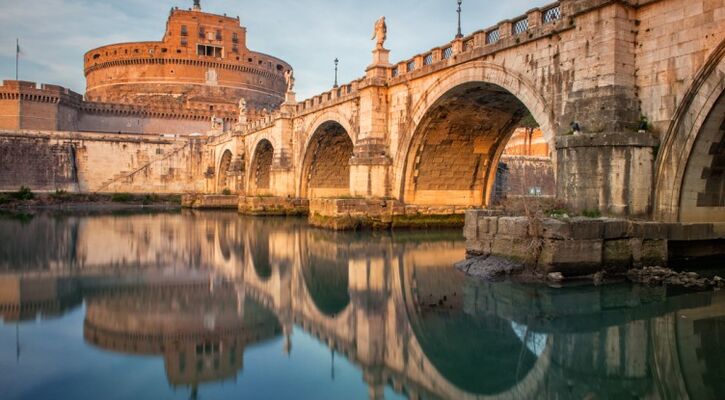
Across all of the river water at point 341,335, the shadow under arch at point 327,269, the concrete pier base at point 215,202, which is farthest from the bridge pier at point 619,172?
the concrete pier base at point 215,202

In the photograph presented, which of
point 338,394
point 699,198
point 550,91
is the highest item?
point 550,91

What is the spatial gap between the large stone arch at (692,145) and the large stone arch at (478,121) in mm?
2868

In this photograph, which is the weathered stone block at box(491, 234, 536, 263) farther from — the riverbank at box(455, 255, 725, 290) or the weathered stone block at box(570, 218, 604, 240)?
the weathered stone block at box(570, 218, 604, 240)

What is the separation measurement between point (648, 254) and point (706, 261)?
1992 millimetres

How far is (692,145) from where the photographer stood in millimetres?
9547

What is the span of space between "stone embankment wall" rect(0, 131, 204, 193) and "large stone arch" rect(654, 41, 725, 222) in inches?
1681

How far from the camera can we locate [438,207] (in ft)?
65.4

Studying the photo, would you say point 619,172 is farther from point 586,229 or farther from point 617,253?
point 586,229

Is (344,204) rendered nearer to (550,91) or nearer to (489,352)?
(550,91)

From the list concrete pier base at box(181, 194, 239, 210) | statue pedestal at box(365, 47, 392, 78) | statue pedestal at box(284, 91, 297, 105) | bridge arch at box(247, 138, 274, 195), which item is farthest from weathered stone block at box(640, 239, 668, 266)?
concrete pier base at box(181, 194, 239, 210)

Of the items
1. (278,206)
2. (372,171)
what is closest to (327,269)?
(372,171)

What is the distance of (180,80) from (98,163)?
73.7ft

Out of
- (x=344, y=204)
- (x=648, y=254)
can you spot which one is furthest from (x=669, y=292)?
(x=344, y=204)

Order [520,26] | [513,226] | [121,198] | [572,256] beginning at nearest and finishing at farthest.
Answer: [572,256], [513,226], [520,26], [121,198]
